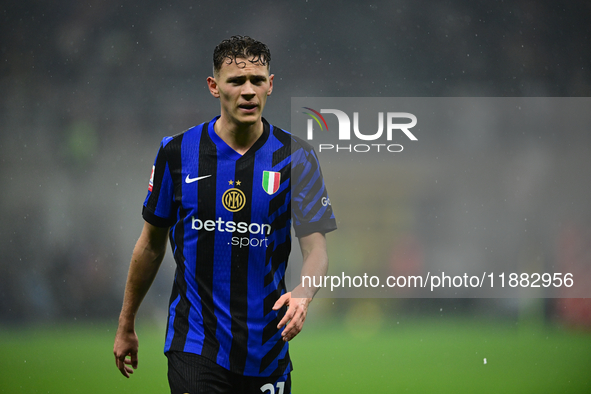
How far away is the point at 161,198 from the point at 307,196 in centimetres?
52

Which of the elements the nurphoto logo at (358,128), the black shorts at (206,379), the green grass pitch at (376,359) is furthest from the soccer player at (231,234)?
the green grass pitch at (376,359)

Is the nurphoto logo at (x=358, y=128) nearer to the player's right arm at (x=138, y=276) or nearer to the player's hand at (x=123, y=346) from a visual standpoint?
the player's right arm at (x=138, y=276)

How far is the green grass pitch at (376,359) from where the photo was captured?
430 cm

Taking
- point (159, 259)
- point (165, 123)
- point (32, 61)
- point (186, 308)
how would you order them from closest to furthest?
point (186, 308) < point (159, 259) < point (32, 61) < point (165, 123)

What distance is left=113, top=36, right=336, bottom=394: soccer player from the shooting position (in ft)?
5.95

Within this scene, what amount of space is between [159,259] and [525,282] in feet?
14.6

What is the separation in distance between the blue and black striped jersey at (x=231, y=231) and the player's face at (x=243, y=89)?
0.14 metres

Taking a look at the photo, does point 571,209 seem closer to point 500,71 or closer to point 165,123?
point 500,71

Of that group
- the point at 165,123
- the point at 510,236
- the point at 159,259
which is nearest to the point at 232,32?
the point at 165,123

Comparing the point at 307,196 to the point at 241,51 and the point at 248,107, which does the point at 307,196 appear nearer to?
the point at 248,107

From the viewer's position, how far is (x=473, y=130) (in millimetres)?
4855

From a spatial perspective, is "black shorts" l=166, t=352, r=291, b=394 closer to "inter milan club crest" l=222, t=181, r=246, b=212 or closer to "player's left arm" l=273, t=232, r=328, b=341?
"player's left arm" l=273, t=232, r=328, b=341

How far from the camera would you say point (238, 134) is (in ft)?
6.31

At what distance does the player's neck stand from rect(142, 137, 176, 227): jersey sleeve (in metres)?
0.22
